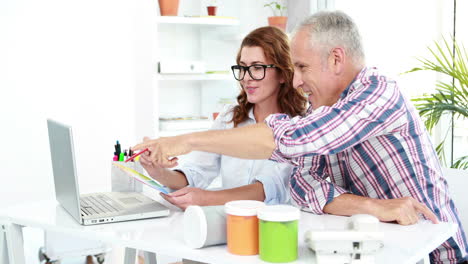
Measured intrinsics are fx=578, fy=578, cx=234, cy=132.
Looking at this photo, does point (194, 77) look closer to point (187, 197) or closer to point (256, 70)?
point (256, 70)

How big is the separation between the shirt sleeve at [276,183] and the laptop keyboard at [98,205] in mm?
497

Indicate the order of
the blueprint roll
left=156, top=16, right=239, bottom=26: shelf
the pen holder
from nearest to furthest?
the blueprint roll
the pen holder
left=156, top=16, right=239, bottom=26: shelf

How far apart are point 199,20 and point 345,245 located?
2659 mm

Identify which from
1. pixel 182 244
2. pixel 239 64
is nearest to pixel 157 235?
pixel 182 244

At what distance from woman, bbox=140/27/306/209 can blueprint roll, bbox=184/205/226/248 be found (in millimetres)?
610

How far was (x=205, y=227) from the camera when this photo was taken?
1.29m

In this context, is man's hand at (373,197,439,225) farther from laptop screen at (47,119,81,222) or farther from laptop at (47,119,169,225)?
laptop screen at (47,119,81,222)

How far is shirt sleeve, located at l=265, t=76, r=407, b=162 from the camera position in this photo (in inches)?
56.2

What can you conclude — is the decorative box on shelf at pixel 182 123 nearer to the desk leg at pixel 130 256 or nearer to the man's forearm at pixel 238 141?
the desk leg at pixel 130 256

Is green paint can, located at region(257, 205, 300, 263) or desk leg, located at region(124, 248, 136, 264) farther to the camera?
desk leg, located at region(124, 248, 136, 264)

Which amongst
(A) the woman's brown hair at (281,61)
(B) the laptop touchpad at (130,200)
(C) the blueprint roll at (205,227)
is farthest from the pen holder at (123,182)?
(C) the blueprint roll at (205,227)

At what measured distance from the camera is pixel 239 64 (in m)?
2.20

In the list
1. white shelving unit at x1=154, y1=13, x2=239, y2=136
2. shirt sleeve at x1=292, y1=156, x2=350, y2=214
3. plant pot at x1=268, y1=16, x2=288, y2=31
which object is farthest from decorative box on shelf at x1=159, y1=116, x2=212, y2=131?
shirt sleeve at x1=292, y1=156, x2=350, y2=214

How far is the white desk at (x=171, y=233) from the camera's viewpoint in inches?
49.7
